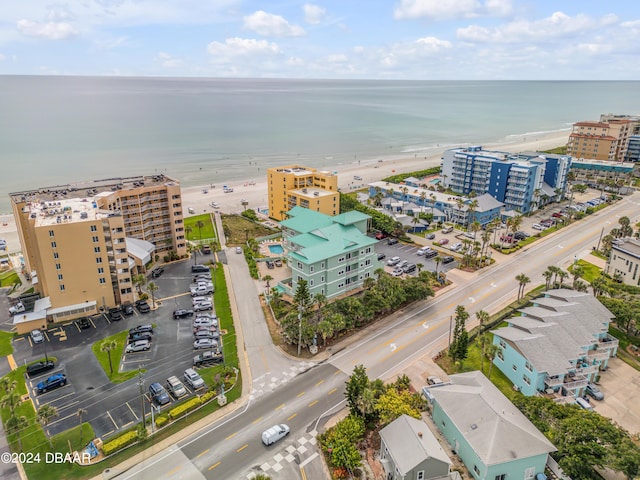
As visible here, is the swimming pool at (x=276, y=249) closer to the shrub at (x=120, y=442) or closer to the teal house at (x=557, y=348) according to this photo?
the teal house at (x=557, y=348)

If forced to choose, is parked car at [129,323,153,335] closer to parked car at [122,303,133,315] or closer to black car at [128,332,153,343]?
black car at [128,332,153,343]

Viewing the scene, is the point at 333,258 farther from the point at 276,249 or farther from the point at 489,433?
the point at 489,433

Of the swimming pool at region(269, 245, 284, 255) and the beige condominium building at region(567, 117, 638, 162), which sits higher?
the beige condominium building at region(567, 117, 638, 162)

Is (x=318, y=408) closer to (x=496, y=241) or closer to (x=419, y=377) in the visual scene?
(x=419, y=377)

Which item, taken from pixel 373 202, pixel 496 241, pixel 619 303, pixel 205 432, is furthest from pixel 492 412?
pixel 373 202

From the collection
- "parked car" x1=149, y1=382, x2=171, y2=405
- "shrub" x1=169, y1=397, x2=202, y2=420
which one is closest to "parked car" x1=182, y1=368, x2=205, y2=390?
"shrub" x1=169, y1=397, x2=202, y2=420

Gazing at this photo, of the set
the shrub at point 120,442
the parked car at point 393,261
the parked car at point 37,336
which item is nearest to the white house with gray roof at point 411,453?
the shrub at point 120,442
